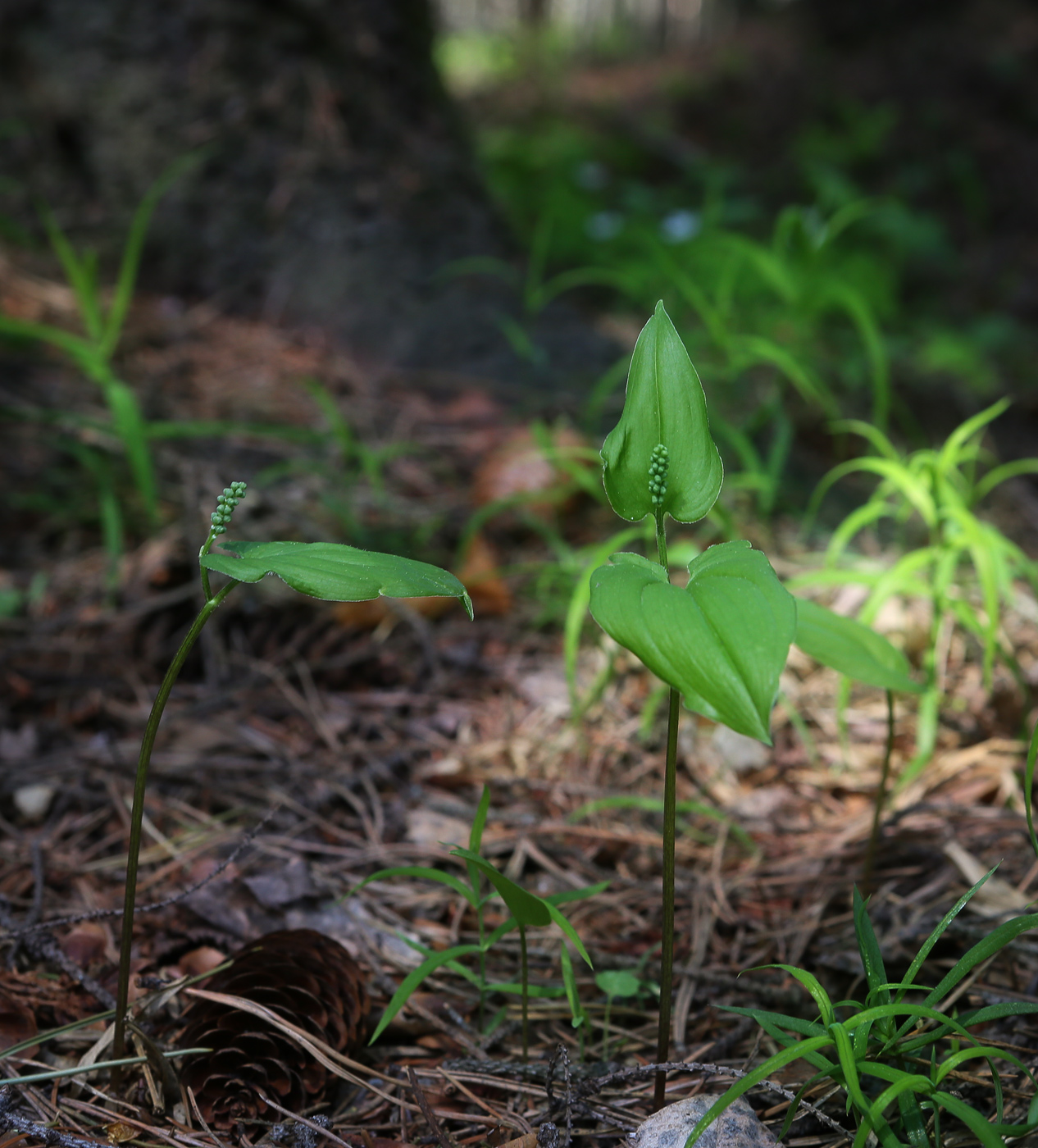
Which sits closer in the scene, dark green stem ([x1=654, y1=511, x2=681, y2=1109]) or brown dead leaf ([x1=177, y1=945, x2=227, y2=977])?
dark green stem ([x1=654, y1=511, x2=681, y2=1109])

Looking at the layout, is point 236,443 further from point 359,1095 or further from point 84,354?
point 359,1095

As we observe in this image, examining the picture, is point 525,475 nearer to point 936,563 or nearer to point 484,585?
point 484,585

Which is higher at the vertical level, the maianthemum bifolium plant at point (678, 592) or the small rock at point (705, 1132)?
the maianthemum bifolium plant at point (678, 592)

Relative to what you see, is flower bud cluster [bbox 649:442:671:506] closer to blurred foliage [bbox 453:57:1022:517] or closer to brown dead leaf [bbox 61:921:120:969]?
brown dead leaf [bbox 61:921:120:969]

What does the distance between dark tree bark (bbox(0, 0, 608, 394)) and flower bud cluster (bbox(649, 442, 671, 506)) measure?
1938mm

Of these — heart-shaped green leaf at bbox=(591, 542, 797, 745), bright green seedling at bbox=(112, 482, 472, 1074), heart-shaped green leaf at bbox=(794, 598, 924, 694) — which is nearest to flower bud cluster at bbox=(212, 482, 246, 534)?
bright green seedling at bbox=(112, 482, 472, 1074)

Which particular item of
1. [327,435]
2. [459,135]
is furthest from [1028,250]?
[327,435]

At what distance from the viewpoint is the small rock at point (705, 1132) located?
32.5 inches

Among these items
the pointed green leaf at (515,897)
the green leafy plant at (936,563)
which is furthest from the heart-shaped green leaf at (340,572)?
the green leafy plant at (936,563)

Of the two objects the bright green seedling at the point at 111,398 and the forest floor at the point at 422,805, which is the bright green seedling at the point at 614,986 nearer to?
the forest floor at the point at 422,805

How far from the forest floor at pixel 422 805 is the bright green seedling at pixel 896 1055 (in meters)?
0.07

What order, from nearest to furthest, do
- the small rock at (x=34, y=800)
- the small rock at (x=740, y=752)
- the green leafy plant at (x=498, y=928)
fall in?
the green leafy plant at (x=498, y=928)
the small rock at (x=34, y=800)
the small rock at (x=740, y=752)

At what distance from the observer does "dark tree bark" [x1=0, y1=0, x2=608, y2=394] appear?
2801 millimetres

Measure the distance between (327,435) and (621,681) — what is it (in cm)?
107
